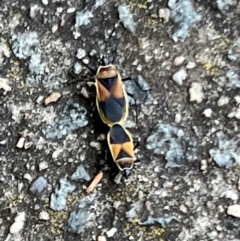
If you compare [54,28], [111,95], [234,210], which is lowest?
[234,210]

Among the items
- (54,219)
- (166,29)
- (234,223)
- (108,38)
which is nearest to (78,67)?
(108,38)

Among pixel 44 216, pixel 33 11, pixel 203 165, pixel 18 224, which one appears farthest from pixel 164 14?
pixel 18 224

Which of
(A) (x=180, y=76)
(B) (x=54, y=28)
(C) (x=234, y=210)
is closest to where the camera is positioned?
(C) (x=234, y=210)

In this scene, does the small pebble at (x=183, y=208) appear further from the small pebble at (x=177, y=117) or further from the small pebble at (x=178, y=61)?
the small pebble at (x=178, y=61)

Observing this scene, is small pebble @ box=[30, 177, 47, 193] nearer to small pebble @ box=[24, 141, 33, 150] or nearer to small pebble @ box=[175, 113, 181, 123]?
small pebble @ box=[24, 141, 33, 150]

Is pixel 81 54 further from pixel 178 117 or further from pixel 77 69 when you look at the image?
pixel 178 117

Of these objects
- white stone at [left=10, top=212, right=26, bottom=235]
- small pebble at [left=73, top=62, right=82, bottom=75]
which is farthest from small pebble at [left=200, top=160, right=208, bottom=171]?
white stone at [left=10, top=212, right=26, bottom=235]
